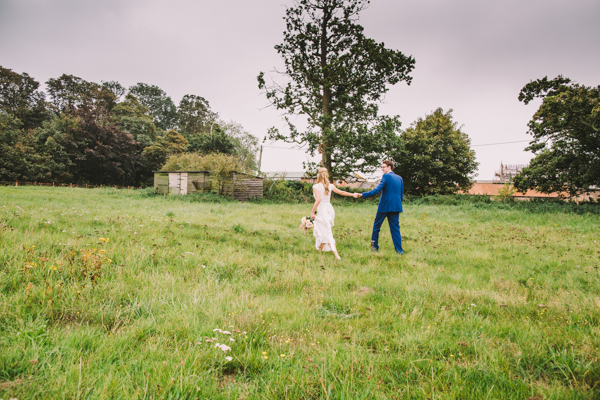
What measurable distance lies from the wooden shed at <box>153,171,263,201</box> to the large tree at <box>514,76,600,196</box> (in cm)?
2305

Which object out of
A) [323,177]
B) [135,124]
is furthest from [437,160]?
[135,124]

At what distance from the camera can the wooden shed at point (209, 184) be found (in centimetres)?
2422

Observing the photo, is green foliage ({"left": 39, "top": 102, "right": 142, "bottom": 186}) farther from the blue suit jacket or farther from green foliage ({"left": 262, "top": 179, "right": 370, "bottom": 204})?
the blue suit jacket

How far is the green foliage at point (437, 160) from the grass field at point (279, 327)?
2504 cm

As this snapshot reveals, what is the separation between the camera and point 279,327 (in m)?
2.42

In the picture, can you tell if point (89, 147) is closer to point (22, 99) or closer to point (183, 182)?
point (183, 182)

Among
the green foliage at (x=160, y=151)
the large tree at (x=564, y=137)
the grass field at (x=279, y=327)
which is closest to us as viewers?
the grass field at (x=279, y=327)

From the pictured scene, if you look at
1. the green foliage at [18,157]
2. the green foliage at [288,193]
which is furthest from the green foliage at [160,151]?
the green foliage at [288,193]

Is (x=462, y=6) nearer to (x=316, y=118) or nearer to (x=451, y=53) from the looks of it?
(x=451, y=53)

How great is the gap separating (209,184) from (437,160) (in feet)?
82.1

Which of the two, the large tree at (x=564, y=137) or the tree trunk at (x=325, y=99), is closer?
the large tree at (x=564, y=137)

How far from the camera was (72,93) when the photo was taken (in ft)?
180

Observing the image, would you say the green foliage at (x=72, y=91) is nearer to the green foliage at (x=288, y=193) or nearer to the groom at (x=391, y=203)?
the green foliage at (x=288, y=193)

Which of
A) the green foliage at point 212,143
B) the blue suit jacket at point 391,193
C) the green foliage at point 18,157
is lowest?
the blue suit jacket at point 391,193
